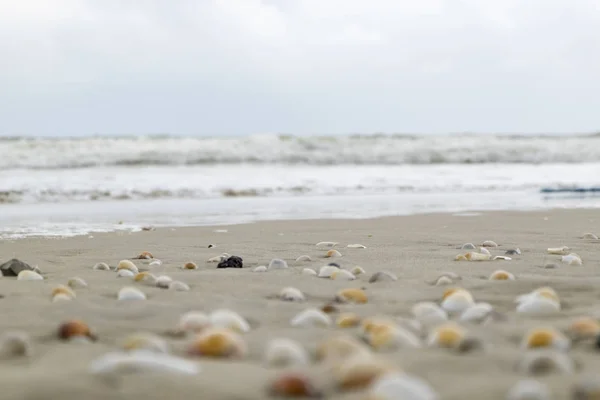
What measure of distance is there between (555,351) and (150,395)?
0.91 m

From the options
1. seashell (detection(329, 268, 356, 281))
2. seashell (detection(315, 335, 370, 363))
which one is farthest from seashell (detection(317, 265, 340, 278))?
seashell (detection(315, 335, 370, 363))

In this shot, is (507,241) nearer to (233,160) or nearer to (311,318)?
(311,318)

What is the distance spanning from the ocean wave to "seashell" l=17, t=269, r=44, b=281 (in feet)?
52.0

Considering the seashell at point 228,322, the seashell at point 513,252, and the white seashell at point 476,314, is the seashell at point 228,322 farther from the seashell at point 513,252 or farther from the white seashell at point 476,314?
the seashell at point 513,252

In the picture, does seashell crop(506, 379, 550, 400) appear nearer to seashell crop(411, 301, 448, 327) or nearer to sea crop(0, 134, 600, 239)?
seashell crop(411, 301, 448, 327)

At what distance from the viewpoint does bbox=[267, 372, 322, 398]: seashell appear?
1.23 m

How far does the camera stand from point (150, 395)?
4.07ft

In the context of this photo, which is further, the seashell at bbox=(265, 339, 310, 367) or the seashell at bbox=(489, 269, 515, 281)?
the seashell at bbox=(489, 269, 515, 281)

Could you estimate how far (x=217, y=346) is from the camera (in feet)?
5.11

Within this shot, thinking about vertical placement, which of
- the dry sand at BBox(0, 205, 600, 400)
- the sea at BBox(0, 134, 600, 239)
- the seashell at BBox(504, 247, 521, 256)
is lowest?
the dry sand at BBox(0, 205, 600, 400)

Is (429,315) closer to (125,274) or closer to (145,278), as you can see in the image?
(145,278)

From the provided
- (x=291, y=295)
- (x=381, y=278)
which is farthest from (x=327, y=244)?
(x=291, y=295)

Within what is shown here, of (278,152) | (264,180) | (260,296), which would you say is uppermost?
(278,152)

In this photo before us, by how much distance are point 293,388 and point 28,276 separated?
206cm
